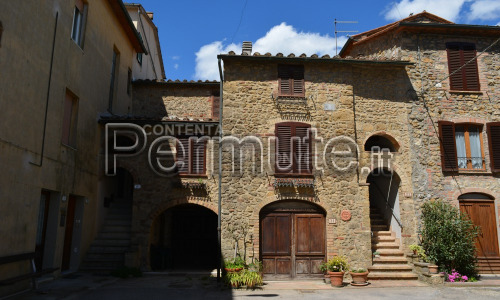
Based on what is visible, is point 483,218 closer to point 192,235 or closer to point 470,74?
point 470,74

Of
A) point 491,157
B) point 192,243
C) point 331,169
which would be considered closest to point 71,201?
point 192,243

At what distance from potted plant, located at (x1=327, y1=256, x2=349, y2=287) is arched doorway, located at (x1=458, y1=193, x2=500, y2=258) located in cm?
487

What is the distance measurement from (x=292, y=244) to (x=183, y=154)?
4876 millimetres

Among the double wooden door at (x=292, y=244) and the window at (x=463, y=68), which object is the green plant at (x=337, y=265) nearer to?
the double wooden door at (x=292, y=244)

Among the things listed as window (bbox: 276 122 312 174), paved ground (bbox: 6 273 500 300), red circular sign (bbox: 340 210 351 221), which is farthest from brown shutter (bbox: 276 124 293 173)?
paved ground (bbox: 6 273 500 300)

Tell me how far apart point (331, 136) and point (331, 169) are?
1.17 meters

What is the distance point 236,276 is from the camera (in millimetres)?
11344

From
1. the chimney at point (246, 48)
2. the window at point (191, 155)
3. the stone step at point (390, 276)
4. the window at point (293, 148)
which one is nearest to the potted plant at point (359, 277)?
the stone step at point (390, 276)

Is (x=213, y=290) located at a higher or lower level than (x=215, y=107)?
lower

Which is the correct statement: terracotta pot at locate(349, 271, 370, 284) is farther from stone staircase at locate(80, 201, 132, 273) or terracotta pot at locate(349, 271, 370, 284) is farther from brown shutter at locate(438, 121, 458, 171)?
stone staircase at locate(80, 201, 132, 273)

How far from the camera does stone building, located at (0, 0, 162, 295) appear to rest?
8445mm

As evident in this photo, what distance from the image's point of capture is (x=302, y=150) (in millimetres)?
13094

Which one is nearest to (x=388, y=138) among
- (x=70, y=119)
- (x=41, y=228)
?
(x=70, y=119)

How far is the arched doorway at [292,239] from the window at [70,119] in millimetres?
6499
